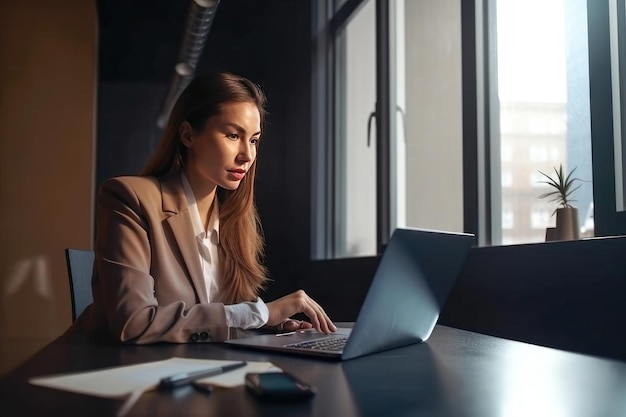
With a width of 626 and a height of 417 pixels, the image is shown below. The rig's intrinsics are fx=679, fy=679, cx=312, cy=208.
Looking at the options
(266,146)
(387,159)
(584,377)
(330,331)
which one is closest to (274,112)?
(266,146)

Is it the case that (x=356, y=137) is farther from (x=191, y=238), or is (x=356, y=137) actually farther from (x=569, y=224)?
(x=191, y=238)

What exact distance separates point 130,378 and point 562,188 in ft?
5.35

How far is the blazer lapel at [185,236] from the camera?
1730mm

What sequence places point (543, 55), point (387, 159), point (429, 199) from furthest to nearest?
point (387, 159), point (429, 199), point (543, 55)

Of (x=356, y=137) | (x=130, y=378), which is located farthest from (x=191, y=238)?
(x=356, y=137)

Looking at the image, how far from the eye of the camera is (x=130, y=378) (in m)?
0.86

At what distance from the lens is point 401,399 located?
787 millimetres

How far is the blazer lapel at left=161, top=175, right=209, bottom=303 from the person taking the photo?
1730mm

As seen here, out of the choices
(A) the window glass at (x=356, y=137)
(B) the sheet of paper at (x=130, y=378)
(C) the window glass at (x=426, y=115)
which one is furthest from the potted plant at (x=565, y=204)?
(A) the window glass at (x=356, y=137)

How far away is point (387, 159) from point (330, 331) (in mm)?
2267

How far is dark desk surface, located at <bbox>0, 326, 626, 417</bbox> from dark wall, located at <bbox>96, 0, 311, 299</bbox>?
3.98 m

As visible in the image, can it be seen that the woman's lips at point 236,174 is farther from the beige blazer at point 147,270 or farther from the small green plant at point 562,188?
the small green plant at point 562,188

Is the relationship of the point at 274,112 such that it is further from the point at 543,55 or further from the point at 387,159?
the point at 543,55

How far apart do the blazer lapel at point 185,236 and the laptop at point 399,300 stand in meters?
0.37
